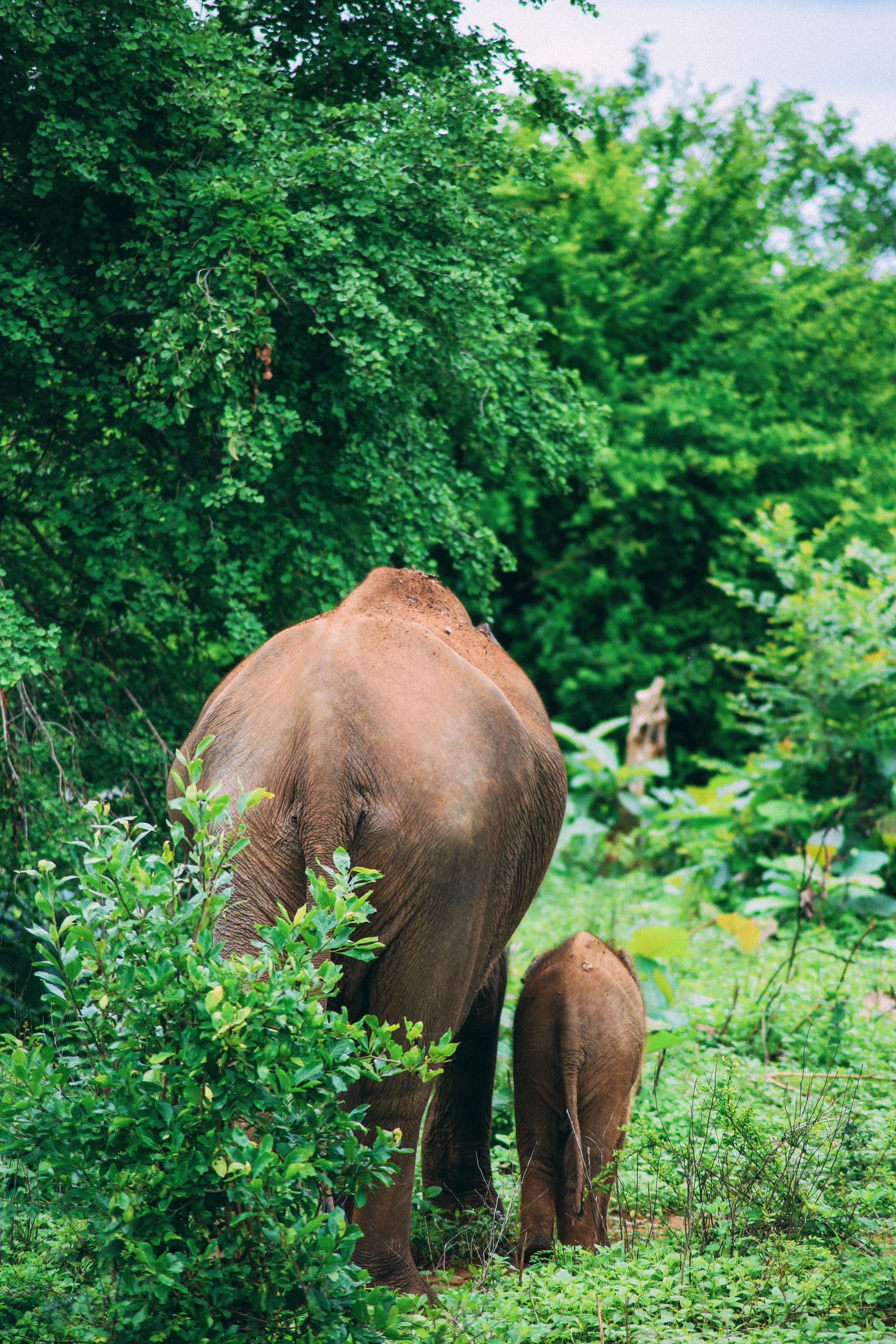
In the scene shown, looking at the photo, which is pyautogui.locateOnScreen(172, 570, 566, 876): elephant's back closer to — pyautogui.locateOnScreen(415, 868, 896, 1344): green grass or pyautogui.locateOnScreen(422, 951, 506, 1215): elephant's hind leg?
pyautogui.locateOnScreen(422, 951, 506, 1215): elephant's hind leg

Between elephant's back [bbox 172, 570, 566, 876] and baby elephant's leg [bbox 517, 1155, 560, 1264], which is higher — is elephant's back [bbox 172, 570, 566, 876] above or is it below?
above

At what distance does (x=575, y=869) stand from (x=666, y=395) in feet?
17.5

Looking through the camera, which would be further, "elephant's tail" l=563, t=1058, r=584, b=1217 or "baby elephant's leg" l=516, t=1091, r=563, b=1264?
"baby elephant's leg" l=516, t=1091, r=563, b=1264

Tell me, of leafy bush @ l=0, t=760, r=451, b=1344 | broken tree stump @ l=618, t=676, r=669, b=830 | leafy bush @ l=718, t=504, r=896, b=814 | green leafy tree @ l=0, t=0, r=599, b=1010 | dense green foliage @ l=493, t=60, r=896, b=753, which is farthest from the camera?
Result: dense green foliage @ l=493, t=60, r=896, b=753

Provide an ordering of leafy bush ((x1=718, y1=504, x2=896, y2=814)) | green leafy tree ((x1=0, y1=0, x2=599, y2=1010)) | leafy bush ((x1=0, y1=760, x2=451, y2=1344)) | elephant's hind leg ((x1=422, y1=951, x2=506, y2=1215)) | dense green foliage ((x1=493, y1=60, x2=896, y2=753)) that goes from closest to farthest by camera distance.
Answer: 1. leafy bush ((x1=0, y1=760, x2=451, y2=1344))
2. elephant's hind leg ((x1=422, y1=951, x2=506, y2=1215))
3. green leafy tree ((x1=0, y1=0, x2=599, y2=1010))
4. leafy bush ((x1=718, y1=504, x2=896, y2=814))
5. dense green foliage ((x1=493, y1=60, x2=896, y2=753))

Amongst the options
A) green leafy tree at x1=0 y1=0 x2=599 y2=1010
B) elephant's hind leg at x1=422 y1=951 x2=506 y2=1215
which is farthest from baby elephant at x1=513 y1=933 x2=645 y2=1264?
green leafy tree at x1=0 y1=0 x2=599 y2=1010

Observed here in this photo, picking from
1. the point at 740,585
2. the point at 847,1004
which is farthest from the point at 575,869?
the point at 847,1004

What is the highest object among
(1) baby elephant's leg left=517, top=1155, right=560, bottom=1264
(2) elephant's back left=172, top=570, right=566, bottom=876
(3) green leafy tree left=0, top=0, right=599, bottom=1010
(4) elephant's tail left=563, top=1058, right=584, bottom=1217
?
(3) green leafy tree left=0, top=0, right=599, bottom=1010

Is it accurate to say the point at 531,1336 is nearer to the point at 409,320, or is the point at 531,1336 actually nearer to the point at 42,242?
the point at 409,320

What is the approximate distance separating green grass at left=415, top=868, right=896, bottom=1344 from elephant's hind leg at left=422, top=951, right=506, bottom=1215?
148mm

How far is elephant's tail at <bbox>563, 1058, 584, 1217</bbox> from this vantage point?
4.00 metres

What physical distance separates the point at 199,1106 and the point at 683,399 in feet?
39.0

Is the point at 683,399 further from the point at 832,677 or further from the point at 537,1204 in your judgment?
the point at 537,1204

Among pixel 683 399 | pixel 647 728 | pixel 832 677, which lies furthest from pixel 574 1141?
pixel 683 399
